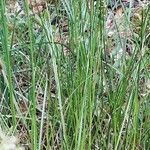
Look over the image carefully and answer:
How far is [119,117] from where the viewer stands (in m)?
1.42

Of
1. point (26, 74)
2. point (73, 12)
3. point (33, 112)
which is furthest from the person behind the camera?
point (26, 74)

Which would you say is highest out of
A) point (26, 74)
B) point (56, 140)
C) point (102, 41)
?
point (102, 41)

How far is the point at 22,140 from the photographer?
1494 mm

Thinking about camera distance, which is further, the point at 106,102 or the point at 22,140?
the point at 106,102

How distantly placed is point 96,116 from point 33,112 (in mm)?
406

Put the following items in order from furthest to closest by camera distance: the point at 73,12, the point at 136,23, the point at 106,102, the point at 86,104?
the point at 136,23 → the point at 106,102 → the point at 73,12 → the point at 86,104

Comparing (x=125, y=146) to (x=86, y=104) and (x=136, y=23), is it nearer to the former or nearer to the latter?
(x=86, y=104)

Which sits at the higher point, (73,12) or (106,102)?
(73,12)

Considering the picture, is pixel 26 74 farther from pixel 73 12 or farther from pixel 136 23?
pixel 136 23

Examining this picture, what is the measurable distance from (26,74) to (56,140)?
49 cm

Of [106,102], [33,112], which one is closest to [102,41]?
[106,102]

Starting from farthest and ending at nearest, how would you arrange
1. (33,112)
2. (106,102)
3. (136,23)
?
(136,23) < (106,102) < (33,112)

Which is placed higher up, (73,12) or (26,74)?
(73,12)

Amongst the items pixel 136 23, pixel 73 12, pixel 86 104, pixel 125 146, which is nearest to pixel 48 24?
pixel 73 12
